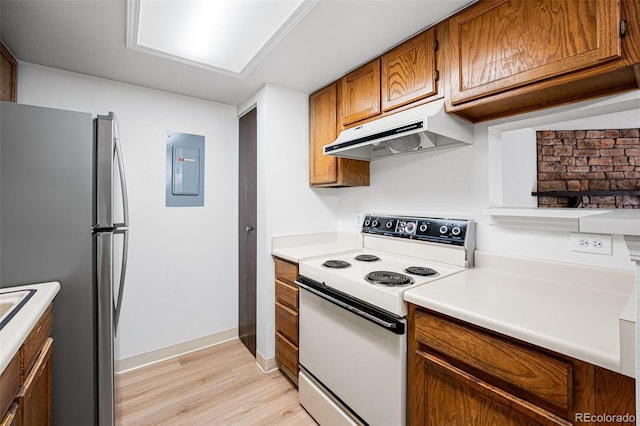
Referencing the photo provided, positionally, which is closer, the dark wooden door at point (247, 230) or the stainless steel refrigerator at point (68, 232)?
the stainless steel refrigerator at point (68, 232)

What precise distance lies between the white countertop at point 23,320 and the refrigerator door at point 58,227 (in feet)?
0.18

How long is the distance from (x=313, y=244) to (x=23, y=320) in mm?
Answer: 1706

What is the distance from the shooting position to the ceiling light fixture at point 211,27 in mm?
1357

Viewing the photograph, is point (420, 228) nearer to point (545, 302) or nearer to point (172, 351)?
point (545, 302)

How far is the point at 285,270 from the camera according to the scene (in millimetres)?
1999

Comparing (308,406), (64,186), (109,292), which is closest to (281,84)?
(64,186)

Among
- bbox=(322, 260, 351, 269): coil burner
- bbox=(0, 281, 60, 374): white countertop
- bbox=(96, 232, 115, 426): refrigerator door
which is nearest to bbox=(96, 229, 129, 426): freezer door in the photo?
bbox=(96, 232, 115, 426): refrigerator door

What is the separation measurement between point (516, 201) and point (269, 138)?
166 cm

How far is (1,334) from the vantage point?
823 millimetres

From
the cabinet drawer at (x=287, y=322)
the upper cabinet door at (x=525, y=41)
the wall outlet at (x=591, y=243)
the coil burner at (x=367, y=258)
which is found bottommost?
the cabinet drawer at (x=287, y=322)

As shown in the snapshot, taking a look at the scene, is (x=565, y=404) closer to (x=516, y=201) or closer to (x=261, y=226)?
(x=516, y=201)

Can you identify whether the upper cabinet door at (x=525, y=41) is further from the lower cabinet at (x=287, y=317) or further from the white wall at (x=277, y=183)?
the lower cabinet at (x=287, y=317)

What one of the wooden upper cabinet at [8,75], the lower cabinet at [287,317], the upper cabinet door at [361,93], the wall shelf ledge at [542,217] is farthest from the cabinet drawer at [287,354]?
the wooden upper cabinet at [8,75]

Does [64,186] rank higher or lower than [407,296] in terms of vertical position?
higher
